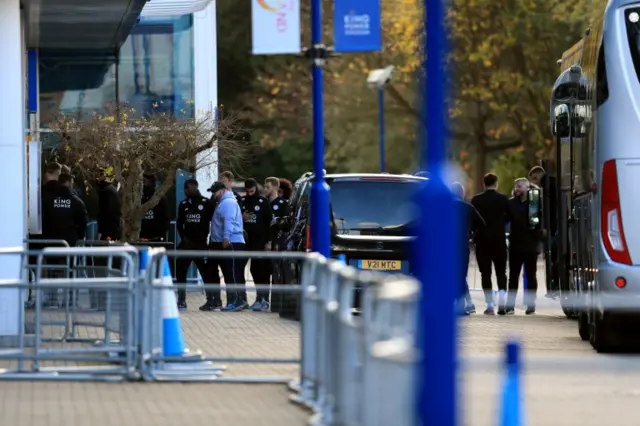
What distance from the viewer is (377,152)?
57438 millimetres

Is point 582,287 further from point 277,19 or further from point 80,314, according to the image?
point 80,314

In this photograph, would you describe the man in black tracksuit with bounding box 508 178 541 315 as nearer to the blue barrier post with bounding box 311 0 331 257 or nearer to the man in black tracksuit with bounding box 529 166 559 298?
the man in black tracksuit with bounding box 529 166 559 298

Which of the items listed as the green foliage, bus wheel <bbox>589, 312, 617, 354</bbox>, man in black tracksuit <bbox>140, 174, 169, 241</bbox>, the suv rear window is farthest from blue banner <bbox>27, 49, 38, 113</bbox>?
the green foliage

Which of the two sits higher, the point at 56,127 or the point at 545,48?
the point at 545,48

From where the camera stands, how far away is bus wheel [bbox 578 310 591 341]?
17.5 metres

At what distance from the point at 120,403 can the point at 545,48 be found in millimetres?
38094

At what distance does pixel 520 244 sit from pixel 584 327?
15.1 feet

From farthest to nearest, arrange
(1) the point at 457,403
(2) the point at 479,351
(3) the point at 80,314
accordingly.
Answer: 1. (2) the point at 479,351
2. (3) the point at 80,314
3. (1) the point at 457,403

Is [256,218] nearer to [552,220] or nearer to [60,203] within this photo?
[60,203]

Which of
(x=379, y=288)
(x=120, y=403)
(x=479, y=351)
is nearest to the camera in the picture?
(x=379, y=288)

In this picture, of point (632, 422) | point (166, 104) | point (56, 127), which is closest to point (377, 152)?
point (166, 104)

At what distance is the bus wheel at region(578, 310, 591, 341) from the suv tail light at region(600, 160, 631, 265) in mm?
1617

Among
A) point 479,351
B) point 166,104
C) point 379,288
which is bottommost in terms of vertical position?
point 479,351

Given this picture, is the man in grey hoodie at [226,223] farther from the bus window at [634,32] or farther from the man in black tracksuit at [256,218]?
the bus window at [634,32]
